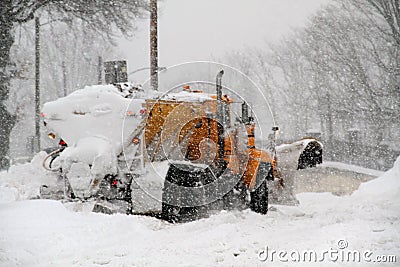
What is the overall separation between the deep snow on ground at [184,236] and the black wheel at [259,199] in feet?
0.66

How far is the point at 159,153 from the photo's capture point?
510cm

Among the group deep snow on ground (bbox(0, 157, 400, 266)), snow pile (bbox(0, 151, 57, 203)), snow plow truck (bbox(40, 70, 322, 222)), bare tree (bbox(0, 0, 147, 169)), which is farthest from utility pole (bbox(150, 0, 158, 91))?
snow pile (bbox(0, 151, 57, 203))

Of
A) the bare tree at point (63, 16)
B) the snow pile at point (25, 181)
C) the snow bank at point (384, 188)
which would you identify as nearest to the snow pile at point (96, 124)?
the snow pile at point (25, 181)

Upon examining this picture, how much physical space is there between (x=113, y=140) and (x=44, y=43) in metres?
6.59

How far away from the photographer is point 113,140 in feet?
16.9

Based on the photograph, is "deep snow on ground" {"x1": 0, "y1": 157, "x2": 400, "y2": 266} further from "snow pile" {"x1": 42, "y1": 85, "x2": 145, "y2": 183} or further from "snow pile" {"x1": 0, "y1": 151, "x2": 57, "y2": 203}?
"snow pile" {"x1": 0, "y1": 151, "x2": 57, "y2": 203}

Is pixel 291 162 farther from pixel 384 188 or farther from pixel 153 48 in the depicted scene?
pixel 153 48

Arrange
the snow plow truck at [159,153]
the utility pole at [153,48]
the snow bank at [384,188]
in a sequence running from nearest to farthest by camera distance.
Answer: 1. the utility pole at [153,48]
2. the snow plow truck at [159,153]
3. the snow bank at [384,188]

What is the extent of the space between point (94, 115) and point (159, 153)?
967mm

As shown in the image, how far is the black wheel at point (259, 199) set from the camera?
18.0 feet

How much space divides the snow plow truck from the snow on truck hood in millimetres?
13

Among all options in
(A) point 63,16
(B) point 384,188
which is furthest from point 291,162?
(A) point 63,16

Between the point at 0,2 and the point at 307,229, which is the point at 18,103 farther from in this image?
the point at 307,229

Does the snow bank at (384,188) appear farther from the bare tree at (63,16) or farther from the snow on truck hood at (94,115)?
the bare tree at (63,16)
